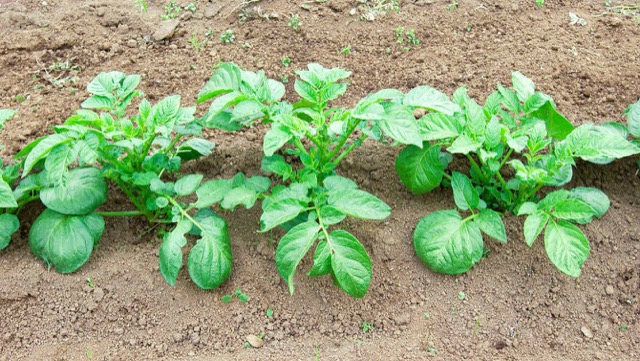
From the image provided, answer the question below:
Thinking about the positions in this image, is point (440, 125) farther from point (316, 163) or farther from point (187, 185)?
point (187, 185)

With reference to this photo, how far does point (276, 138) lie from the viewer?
2.24 meters

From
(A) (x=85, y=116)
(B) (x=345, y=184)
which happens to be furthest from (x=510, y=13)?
(A) (x=85, y=116)

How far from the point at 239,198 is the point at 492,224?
3.26 feet

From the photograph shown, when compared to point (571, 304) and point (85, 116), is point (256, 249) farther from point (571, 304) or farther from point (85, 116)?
point (571, 304)

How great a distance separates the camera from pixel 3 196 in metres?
2.32

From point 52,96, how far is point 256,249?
4.86ft

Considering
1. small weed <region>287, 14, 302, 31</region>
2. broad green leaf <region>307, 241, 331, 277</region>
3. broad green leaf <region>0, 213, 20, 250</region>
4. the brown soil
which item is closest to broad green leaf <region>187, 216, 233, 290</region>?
the brown soil

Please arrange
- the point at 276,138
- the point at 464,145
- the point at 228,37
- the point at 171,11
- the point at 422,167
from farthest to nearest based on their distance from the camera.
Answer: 1. the point at 171,11
2. the point at 228,37
3. the point at 422,167
4. the point at 464,145
5. the point at 276,138

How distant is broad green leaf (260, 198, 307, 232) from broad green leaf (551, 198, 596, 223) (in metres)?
0.98

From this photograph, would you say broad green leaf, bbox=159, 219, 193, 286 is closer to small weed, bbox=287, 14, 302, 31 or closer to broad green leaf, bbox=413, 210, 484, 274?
broad green leaf, bbox=413, 210, 484, 274

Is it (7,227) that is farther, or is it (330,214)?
(7,227)

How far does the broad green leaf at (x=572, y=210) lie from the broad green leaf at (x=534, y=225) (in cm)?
6

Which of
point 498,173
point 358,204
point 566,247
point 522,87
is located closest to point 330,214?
point 358,204

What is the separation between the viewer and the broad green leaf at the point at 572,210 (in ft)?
7.73
